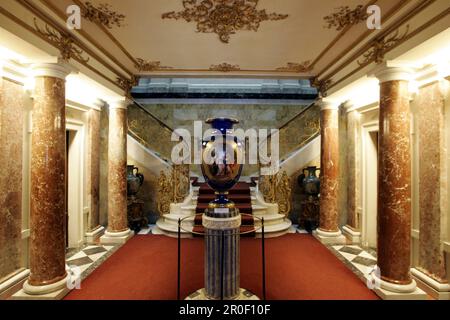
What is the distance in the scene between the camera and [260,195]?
6629 millimetres

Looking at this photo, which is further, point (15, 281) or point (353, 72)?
point (353, 72)

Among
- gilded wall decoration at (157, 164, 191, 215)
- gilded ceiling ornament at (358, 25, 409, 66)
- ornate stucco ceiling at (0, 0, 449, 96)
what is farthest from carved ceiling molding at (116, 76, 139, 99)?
gilded ceiling ornament at (358, 25, 409, 66)

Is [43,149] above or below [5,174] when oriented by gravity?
above

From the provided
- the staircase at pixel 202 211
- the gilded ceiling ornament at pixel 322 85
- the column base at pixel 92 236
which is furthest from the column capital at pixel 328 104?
the column base at pixel 92 236

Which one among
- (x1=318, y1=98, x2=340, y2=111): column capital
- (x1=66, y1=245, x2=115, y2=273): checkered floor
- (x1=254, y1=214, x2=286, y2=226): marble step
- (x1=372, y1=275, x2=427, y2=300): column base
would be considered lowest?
(x1=66, y1=245, x2=115, y2=273): checkered floor

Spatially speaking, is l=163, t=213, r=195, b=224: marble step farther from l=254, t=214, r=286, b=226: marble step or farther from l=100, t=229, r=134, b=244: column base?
l=254, t=214, r=286, b=226: marble step

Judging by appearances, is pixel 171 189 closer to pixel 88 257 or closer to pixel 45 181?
pixel 88 257

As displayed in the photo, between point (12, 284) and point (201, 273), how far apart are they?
2.67 m

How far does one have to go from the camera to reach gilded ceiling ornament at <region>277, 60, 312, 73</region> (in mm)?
4758

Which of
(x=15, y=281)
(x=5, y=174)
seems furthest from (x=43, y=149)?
(x=15, y=281)

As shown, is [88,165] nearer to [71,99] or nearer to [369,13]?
Answer: [71,99]

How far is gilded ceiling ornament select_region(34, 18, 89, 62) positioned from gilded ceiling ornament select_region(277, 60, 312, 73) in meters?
3.67

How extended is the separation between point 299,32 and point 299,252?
401 cm

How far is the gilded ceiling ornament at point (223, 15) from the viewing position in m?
2.94
